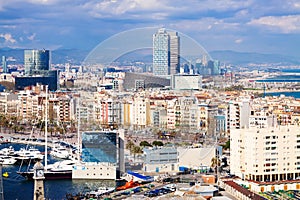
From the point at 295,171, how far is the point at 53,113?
947 centimetres

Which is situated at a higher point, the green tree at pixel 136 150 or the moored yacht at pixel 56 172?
the green tree at pixel 136 150

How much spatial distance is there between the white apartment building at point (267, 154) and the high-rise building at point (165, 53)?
25.1ft

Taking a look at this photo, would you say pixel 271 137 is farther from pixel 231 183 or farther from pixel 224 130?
pixel 224 130

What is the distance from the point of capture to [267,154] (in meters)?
→ 8.34

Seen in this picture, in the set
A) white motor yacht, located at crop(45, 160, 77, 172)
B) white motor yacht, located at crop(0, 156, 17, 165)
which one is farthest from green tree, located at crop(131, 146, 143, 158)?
white motor yacht, located at crop(0, 156, 17, 165)

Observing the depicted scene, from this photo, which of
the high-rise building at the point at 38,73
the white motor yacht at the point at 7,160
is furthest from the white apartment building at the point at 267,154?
the high-rise building at the point at 38,73

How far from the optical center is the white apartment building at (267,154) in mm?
8297

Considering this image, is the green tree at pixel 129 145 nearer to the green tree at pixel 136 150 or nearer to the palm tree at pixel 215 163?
the green tree at pixel 136 150

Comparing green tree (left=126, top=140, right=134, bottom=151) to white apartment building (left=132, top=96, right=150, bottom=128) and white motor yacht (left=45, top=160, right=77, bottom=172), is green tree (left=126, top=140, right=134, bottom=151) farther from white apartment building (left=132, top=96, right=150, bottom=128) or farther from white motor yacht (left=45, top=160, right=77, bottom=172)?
white apartment building (left=132, top=96, right=150, bottom=128)

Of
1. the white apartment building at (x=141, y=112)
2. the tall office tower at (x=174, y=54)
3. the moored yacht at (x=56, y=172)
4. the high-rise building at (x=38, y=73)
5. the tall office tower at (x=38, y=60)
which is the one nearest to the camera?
the moored yacht at (x=56, y=172)

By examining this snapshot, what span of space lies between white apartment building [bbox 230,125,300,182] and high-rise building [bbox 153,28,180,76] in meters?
7.64

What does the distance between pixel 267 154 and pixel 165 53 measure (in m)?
9.17

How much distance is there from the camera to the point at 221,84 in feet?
74.5

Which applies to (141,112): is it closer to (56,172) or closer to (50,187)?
(56,172)
